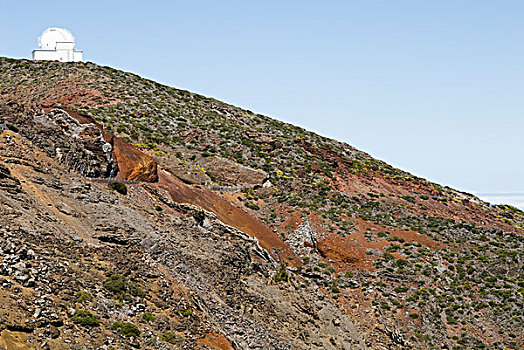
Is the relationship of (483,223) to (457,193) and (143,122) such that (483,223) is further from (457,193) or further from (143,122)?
(143,122)

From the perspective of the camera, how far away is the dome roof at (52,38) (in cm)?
7925

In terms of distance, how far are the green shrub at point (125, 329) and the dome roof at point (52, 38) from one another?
69760 mm

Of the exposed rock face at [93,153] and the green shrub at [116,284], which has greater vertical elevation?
the exposed rock face at [93,153]

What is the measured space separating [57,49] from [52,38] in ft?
6.54

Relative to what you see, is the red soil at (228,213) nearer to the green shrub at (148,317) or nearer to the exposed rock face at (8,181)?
the exposed rock face at (8,181)

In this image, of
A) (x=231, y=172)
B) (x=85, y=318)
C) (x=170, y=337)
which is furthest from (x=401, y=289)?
(x=85, y=318)

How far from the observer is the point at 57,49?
79.2 metres

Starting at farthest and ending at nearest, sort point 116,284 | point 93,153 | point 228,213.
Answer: point 228,213 < point 93,153 < point 116,284

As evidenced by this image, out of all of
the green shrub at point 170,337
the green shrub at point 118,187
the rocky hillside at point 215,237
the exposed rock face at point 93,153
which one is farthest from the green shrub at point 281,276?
the green shrub at point 170,337

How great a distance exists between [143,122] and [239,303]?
3505cm

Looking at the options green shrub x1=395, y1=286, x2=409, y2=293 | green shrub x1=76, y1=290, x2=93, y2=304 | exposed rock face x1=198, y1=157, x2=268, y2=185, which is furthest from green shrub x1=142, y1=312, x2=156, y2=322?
exposed rock face x1=198, y1=157, x2=268, y2=185

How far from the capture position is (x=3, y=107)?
3441 centimetres

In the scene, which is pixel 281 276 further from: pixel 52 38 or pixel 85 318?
pixel 52 38

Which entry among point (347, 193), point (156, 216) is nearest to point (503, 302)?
point (347, 193)
